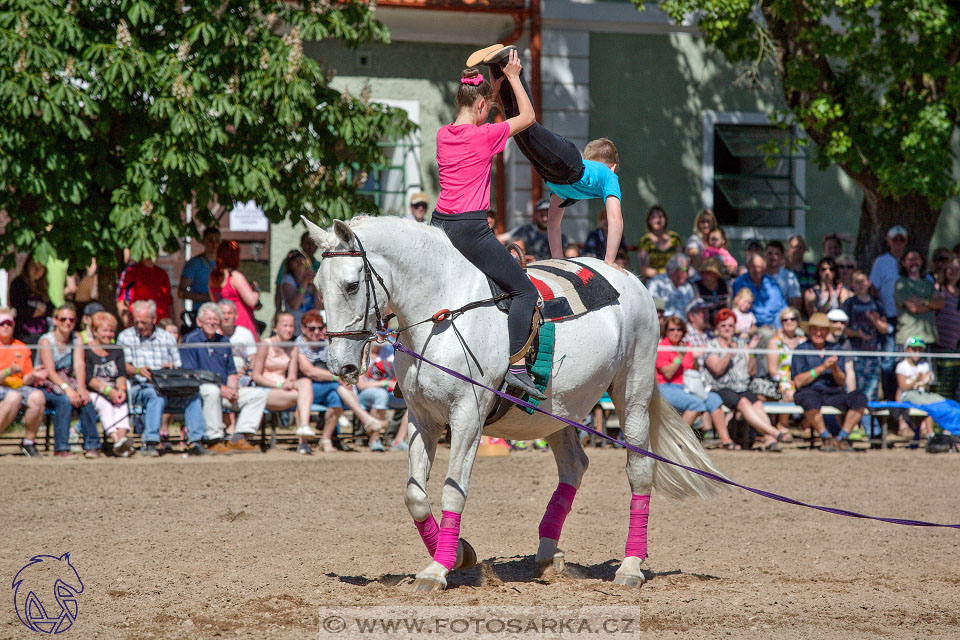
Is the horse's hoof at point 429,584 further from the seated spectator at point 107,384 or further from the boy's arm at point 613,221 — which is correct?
the seated spectator at point 107,384

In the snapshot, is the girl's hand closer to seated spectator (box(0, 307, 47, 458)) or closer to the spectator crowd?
the spectator crowd

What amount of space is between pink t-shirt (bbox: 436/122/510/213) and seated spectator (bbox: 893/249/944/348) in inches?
367

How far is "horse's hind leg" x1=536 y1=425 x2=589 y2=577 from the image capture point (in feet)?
20.6

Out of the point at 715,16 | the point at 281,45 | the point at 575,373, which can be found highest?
the point at 715,16

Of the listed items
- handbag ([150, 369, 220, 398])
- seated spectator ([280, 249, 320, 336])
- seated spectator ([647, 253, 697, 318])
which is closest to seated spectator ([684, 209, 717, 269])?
seated spectator ([647, 253, 697, 318])

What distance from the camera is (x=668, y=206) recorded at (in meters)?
16.8

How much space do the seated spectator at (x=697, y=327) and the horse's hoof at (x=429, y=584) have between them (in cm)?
719

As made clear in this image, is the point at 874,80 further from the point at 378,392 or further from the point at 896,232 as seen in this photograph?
the point at 378,392

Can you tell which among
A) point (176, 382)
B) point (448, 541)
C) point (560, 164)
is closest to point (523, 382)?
point (448, 541)

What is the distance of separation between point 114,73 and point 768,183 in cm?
1029

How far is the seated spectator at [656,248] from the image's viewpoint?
13.3 meters

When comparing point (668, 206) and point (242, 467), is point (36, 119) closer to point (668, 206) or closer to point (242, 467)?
point (242, 467)

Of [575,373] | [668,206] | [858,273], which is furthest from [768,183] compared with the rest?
[575,373]

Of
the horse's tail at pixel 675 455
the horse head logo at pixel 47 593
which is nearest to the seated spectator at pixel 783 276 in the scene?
the horse's tail at pixel 675 455
